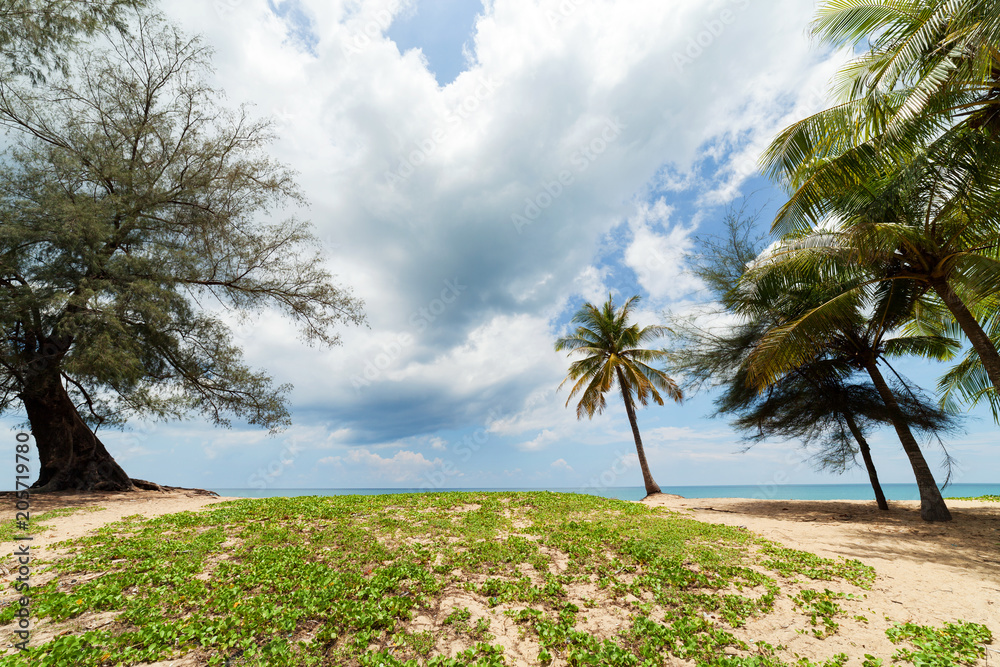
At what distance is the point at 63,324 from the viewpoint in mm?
12695

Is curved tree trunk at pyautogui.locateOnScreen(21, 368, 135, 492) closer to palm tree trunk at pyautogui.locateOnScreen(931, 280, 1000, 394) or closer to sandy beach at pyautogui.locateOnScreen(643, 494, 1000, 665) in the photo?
sandy beach at pyautogui.locateOnScreen(643, 494, 1000, 665)

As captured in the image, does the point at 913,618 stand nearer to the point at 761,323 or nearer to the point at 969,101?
the point at 969,101

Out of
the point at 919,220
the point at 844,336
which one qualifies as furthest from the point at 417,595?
the point at 844,336

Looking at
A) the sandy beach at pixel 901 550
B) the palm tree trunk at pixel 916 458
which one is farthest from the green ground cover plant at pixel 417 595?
the palm tree trunk at pixel 916 458

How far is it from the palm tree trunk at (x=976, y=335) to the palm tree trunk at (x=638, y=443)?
14621mm

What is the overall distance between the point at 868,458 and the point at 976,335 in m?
7.70

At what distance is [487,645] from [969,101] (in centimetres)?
1395

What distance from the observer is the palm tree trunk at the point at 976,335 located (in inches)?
414

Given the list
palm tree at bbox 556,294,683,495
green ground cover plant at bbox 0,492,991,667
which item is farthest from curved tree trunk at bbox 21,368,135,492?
palm tree at bbox 556,294,683,495

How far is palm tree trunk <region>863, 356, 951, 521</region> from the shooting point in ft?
44.2

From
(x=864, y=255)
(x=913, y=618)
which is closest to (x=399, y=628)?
(x=913, y=618)

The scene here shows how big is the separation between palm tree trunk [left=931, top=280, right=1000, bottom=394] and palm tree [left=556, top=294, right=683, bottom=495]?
12967 millimetres

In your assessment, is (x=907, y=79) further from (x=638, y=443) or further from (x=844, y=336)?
(x=638, y=443)

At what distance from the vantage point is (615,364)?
80.6 ft
